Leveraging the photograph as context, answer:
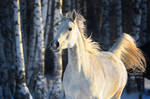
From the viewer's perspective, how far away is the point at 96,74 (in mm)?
3896

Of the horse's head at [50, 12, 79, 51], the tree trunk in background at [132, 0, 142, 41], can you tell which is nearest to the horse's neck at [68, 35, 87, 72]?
the horse's head at [50, 12, 79, 51]

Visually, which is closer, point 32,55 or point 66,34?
point 66,34

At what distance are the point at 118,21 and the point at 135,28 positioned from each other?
1809mm

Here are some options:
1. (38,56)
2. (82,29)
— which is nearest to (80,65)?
(82,29)

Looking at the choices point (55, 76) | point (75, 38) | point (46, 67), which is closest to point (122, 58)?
point (75, 38)

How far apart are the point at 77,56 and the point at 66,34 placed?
0.45 metres

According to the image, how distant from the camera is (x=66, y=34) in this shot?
11.0 feet

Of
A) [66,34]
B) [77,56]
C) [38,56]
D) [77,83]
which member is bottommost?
[38,56]

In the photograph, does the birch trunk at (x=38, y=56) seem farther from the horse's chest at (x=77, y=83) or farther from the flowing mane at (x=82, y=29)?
the horse's chest at (x=77, y=83)

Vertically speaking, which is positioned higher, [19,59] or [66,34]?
[66,34]

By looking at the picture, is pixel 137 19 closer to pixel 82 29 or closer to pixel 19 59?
pixel 19 59

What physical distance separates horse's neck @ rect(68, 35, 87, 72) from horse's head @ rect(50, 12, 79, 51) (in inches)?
4.9

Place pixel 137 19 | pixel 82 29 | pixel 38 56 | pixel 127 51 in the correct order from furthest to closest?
1. pixel 137 19
2. pixel 38 56
3. pixel 127 51
4. pixel 82 29

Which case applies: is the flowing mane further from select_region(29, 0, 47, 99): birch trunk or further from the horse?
select_region(29, 0, 47, 99): birch trunk
